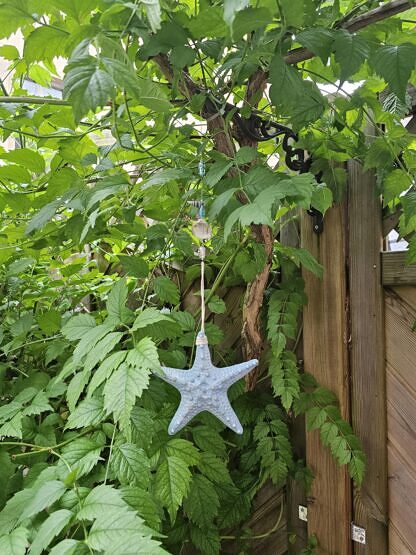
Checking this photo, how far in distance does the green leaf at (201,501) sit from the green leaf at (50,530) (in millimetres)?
336

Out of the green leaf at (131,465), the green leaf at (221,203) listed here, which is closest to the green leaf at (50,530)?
the green leaf at (131,465)

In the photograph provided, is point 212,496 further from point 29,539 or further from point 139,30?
point 139,30

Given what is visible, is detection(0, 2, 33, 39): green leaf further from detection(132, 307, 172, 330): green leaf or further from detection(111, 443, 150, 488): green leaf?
detection(111, 443, 150, 488): green leaf

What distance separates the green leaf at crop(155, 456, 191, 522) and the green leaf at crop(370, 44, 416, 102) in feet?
2.22

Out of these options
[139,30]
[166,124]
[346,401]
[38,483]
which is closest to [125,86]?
[139,30]

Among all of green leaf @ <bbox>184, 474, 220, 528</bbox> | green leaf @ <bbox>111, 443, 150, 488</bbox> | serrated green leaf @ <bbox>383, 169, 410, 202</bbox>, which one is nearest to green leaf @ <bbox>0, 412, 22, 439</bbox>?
green leaf @ <bbox>111, 443, 150, 488</bbox>

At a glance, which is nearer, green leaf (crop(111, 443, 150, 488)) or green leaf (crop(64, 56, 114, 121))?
green leaf (crop(64, 56, 114, 121))

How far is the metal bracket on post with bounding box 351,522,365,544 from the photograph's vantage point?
3.65 feet

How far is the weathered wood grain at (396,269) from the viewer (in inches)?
40.5

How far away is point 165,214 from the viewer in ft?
3.48

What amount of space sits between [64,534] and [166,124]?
70 cm

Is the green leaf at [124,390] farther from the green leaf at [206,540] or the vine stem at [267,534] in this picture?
the vine stem at [267,534]

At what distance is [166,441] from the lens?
88 cm

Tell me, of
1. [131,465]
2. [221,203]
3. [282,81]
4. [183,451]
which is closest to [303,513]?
[183,451]
